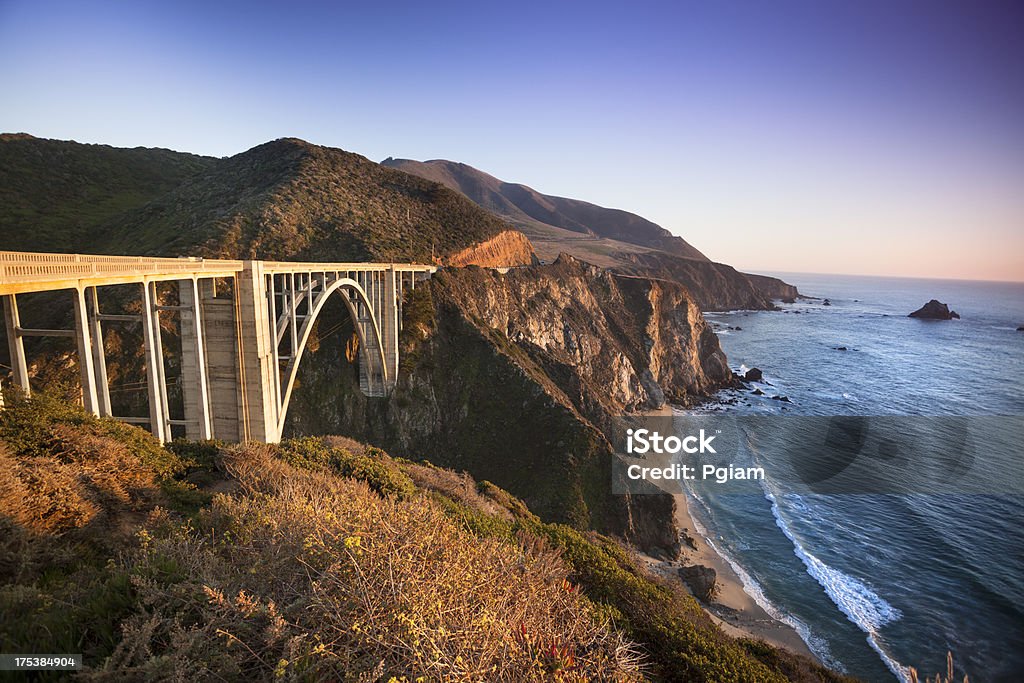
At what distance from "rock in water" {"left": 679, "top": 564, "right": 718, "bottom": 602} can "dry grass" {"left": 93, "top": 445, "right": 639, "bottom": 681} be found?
2380cm

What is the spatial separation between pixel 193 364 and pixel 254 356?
2174 millimetres

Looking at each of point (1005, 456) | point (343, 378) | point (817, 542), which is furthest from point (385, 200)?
point (1005, 456)

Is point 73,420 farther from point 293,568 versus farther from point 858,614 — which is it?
point 858,614

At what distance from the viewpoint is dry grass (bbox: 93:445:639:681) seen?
4.11 metres

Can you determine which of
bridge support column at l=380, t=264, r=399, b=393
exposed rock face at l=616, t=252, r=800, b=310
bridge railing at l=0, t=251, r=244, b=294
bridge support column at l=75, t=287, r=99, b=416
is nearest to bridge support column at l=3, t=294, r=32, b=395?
bridge railing at l=0, t=251, r=244, b=294

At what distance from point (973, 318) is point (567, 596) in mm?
192922

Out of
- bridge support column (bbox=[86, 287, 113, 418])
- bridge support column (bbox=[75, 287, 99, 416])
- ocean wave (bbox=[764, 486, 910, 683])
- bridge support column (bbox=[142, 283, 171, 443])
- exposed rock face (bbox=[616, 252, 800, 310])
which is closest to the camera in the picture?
bridge support column (bbox=[75, 287, 99, 416])

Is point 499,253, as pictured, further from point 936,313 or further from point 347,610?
point 936,313

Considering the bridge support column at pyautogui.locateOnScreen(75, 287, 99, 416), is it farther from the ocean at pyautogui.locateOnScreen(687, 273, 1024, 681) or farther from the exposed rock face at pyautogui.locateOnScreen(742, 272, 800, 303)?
the exposed rock face at pyautogui.locateOnScreen(742, 272, 800, 303)

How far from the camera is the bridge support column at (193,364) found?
1326 centimetres

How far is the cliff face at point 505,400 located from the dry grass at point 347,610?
2629cm

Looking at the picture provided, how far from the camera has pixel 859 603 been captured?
24.5 metres

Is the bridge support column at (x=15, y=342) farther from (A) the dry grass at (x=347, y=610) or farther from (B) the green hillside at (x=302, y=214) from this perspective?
(B) the green hillside at (x=302, y=214)

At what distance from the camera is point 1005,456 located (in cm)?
3991
